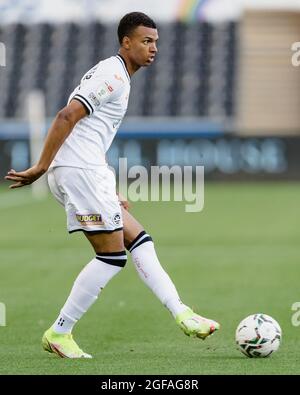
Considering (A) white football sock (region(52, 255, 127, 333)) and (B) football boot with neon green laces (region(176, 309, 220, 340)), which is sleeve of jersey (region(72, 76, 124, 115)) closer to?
(A) white football sock (region(52, 255, 127, 333))

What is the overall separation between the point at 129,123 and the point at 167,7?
11.3 ft

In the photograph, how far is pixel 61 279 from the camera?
476 inches

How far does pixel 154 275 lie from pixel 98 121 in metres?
1.01

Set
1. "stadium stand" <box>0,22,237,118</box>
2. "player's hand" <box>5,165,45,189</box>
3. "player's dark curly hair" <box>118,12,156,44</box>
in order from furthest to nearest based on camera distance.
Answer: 1. "stadium stand" <box>0,22,237,118</box>
2. "player's dark curly hair" <box>118,12,156,44</box>
3. "player's hand" <box>5,165,45,189</box>

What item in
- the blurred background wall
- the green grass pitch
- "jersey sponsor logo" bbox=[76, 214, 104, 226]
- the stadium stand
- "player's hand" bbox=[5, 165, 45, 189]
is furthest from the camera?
the stadium stand

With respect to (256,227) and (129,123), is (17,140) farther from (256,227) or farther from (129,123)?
(256,227)

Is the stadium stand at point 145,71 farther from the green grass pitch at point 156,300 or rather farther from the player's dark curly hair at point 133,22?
the player's dark curly hair at point 133,22

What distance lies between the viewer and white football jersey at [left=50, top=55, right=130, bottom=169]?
7285 mm

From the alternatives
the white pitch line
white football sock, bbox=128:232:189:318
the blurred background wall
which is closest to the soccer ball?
white football sock, bbox=128:232:189:318

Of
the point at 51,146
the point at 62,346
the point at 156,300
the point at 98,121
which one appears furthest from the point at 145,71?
the point at 51,146

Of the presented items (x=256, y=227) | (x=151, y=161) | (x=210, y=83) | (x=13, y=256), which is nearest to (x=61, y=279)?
(x=13, y=256)

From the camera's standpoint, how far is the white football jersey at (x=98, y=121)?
7.29 meters

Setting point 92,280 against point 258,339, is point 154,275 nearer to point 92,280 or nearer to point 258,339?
point 92,280

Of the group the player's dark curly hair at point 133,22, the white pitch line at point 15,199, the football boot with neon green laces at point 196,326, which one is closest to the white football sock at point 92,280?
the football boot with neon green laces at point 196,326
